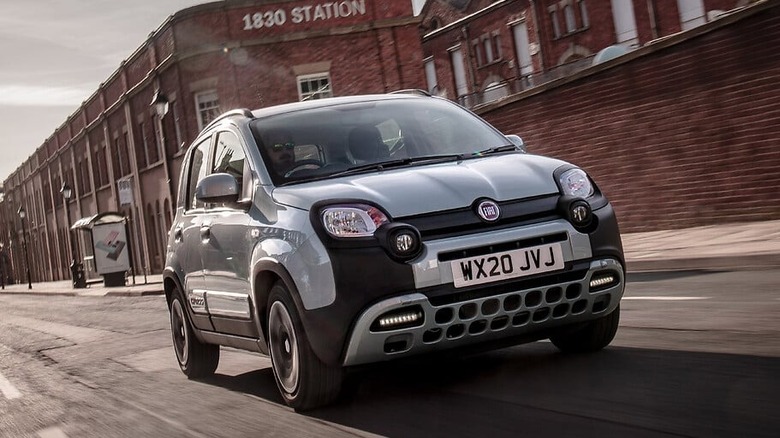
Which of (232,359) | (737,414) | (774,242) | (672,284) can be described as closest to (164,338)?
(232,359)

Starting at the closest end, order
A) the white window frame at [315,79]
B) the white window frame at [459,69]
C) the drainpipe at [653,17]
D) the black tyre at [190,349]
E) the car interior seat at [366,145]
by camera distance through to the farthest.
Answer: the car interior seat at [366,145] < the black tyre at [190,349] < the white window frame at [315,79] < the drainpipe at [653,17] < the white window frame at [459,69]

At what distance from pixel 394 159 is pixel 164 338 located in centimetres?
720

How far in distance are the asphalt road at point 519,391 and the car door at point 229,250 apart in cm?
53

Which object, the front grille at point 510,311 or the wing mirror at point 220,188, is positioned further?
the wing mirror at point 220,188

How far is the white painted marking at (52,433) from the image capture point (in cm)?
594

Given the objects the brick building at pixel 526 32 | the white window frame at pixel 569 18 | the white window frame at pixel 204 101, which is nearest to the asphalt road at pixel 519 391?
the brick building at pixel 526 32

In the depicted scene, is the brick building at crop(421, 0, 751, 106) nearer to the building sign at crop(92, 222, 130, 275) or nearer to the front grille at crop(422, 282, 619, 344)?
the building sign at crop(92, 222, 130, 275)

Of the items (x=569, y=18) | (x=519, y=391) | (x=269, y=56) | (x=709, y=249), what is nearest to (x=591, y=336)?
(x=519, y=391)

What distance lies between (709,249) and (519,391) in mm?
7652

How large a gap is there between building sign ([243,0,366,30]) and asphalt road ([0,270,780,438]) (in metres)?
27.0

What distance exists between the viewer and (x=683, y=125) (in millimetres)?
16875

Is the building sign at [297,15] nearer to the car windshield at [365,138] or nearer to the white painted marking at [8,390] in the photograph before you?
the white painted marking at [8,390]

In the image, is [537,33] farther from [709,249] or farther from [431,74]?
[709,249]

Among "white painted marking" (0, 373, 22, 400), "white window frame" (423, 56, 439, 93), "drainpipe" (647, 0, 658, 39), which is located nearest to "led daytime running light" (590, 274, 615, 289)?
"white painted marking" (0, 373, 22, 400)
